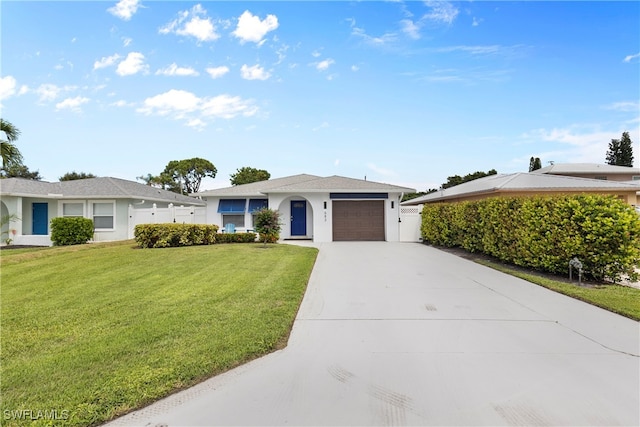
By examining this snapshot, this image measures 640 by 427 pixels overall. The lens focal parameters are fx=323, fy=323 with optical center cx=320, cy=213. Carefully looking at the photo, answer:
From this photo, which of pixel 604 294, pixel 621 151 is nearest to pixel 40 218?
pixel 604 294

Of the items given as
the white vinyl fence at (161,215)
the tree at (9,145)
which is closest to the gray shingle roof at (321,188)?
the white vinyl fence at (161,215)

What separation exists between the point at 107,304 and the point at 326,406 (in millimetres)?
4907

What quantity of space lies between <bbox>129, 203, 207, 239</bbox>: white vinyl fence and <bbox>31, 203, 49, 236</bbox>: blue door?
4637mm

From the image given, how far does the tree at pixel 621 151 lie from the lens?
140 ft

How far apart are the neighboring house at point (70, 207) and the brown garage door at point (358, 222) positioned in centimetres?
1077

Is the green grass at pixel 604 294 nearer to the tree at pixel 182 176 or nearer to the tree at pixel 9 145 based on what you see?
the tree at pixel 9 145

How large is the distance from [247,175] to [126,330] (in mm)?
46992

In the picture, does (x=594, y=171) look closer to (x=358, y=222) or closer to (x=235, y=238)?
(x=358, y=222)

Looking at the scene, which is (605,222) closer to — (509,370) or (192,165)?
(509,370)

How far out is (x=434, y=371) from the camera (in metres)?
3.35

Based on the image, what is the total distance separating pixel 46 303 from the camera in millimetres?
5957

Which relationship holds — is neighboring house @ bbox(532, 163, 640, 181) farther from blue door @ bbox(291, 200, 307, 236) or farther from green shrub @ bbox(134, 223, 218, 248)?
green shrub @ bbox(134, 223, 218, 248)

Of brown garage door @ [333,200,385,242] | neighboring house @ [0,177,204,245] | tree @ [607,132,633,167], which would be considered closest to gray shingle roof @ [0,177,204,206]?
neighboring house @ [0,177,204,245]

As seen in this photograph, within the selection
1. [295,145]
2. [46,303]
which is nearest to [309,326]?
[46,303]
